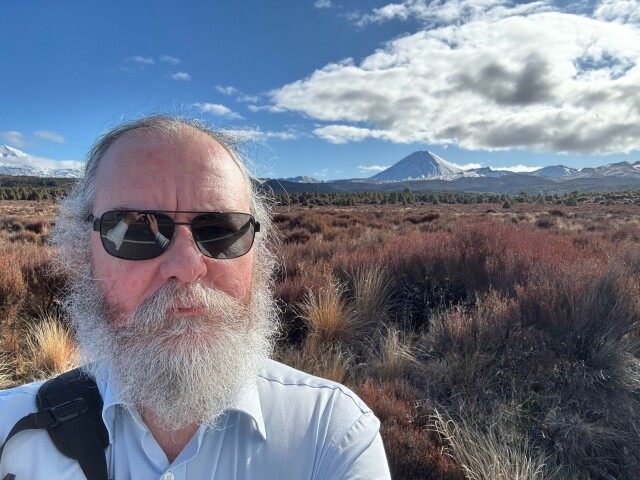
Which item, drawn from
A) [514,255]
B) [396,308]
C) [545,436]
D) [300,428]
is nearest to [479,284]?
[514,255]

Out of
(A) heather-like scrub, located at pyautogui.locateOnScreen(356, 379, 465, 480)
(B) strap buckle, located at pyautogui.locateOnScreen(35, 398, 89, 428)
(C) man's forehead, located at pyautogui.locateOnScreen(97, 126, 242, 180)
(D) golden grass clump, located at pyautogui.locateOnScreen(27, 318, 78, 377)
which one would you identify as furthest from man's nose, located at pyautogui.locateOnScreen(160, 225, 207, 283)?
(D) golden grass clump, located at pyautogui.locateOnScreen(27, 318, 78, 377)

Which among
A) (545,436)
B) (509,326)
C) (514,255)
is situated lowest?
(545,436)

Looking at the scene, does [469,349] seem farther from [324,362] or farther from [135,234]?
[135,234]

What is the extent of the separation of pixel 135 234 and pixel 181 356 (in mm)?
455

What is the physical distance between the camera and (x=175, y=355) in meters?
1.38

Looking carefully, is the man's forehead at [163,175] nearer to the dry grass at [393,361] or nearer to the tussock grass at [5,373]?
the dry grass at [393,361]

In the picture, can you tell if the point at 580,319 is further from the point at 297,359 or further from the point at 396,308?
the point at 297,359

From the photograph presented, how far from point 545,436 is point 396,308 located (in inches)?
109

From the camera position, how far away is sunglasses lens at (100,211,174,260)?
54.9 inches

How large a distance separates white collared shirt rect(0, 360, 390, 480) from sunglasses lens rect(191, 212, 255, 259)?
20.9 inches

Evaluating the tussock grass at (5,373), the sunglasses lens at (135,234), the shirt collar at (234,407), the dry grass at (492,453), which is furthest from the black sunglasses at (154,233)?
the tussock grass at (5,373)

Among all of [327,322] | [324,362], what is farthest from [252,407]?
[327,322]

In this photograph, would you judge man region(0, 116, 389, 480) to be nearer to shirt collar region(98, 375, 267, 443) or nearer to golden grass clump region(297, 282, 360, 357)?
shirt collar region(98, 375, 267, 443)

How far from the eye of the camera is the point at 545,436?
3.04m
